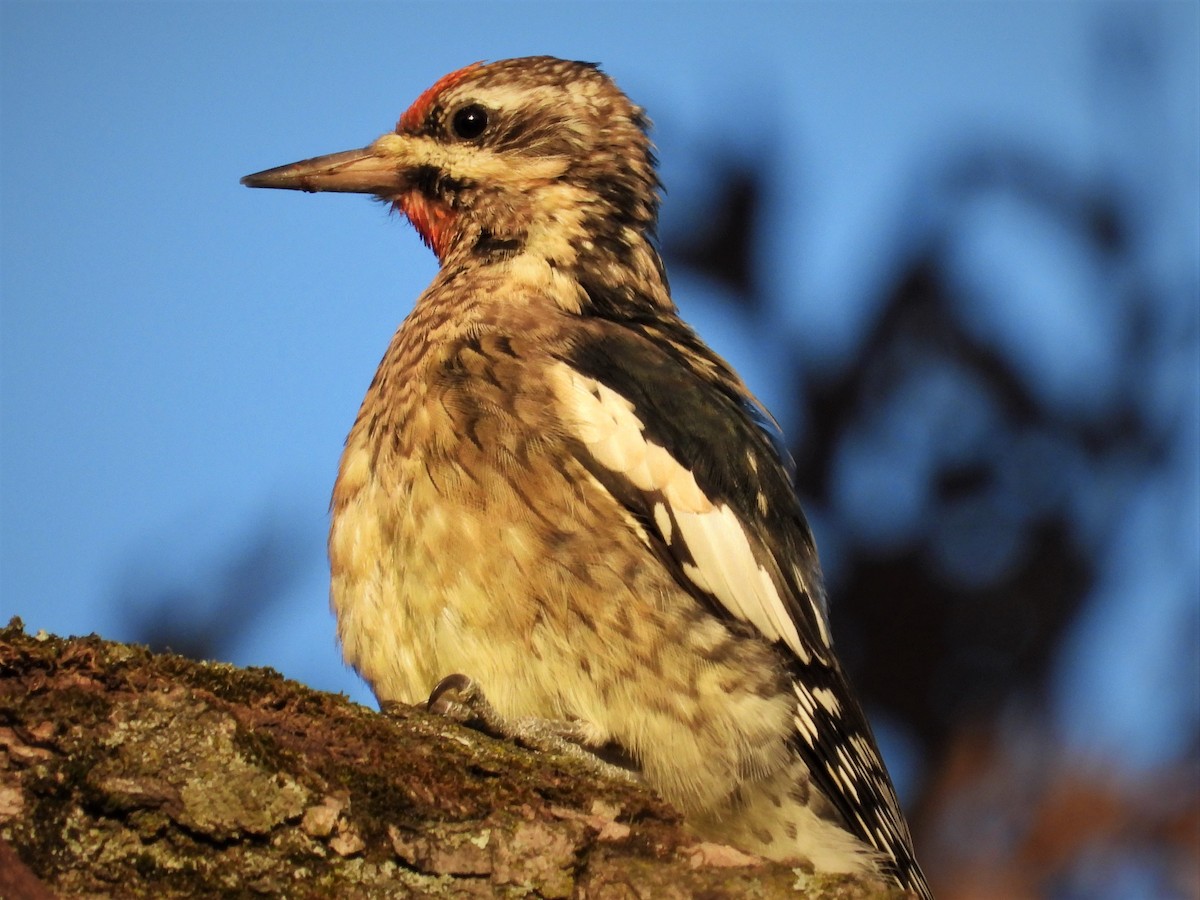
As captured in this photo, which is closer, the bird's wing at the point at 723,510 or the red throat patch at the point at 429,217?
the bird's wing at the point at 723,510

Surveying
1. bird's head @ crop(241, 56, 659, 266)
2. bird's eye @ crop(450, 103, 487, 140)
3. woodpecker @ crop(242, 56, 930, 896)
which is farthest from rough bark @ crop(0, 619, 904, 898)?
bird's eye @ crop(450, 103, 487, 140)

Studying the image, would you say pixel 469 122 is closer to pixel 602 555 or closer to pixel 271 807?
pixel 602 555

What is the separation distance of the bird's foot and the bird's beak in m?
1.62

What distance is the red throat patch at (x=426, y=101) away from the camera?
3838mm

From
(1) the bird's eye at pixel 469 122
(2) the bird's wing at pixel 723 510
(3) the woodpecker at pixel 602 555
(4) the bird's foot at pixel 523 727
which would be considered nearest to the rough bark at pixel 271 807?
(4) the bird's foot at pixel 523 727

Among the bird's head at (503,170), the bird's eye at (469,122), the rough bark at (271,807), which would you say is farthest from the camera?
the bird's eye at (469,122)

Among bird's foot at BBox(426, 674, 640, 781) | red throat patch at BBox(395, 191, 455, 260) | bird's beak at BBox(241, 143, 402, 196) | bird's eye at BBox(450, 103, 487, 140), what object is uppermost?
bird's eye at BBox(450, 103, 487, 140)

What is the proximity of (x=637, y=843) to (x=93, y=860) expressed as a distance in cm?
77

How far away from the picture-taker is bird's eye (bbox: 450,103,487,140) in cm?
383

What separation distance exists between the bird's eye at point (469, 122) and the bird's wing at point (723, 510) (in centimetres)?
81

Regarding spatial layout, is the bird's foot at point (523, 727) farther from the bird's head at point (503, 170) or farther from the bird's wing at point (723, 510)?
the bird's head at point (503, 170)

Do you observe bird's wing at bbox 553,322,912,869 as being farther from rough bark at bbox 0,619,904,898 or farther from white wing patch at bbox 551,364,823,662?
rough bark at bbox 0,619,904,898

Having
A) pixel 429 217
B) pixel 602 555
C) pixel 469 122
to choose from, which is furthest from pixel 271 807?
pixel 469 122

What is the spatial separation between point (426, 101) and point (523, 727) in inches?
76.8
